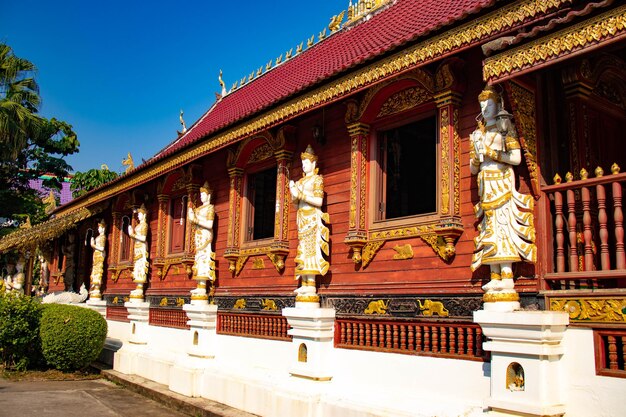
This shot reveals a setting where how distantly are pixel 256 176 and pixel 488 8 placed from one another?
5.66 metres

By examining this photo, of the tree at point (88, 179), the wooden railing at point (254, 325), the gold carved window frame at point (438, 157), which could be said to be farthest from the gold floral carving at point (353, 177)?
the tree at point (88, 179)

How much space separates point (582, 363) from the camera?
5.00 m

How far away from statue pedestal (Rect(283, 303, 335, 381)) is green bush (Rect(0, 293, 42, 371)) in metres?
7.89

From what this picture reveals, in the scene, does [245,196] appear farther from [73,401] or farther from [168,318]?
[73,401]

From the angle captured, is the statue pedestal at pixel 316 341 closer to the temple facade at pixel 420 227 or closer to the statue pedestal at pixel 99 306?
the temple facade at pixel 420 227

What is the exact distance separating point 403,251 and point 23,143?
21.2 metres

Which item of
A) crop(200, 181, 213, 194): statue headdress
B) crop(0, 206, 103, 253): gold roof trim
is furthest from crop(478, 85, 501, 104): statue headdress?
crop(0, 206, 103, 253): gold roof trim

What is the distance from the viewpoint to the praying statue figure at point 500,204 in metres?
5.41

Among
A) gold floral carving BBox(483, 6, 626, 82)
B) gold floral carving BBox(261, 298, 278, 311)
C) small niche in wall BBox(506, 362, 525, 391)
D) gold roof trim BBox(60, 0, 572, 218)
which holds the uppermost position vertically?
gold roof trim BBox(60, 0, 572, 218)

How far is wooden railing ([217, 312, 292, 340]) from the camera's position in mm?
8930

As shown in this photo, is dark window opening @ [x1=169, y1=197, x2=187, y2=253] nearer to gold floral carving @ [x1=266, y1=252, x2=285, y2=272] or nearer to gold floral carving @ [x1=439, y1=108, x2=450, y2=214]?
gold floral carving @ [x1=266, y1=252, x2=285, y2=272]

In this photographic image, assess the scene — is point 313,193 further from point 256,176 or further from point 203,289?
point 203,289

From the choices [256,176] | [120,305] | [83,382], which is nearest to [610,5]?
[256,176]

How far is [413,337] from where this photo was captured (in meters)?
6.65
